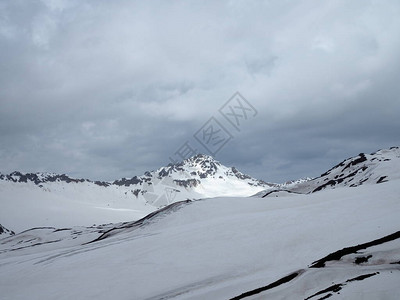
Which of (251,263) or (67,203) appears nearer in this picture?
(251,263)

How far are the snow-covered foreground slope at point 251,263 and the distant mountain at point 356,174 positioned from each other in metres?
29.6

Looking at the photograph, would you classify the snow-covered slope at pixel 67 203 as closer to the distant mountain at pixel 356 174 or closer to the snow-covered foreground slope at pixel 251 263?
the distant mountain at pixel 356 174

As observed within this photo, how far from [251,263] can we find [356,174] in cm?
4925

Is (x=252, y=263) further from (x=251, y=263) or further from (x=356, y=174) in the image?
(x=356, y=174)

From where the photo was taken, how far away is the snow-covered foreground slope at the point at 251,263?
7125 mm

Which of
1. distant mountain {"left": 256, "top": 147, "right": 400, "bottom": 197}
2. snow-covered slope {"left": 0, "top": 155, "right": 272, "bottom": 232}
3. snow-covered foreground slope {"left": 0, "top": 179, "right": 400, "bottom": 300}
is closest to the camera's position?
snow-covered foreground slope {"left": 0, "top": 179, "right": 400, "bottom": 300}

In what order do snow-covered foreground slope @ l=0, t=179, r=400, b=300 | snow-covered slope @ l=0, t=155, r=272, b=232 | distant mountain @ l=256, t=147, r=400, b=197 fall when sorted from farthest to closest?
1. snow-covered slope @ l=0, t=155, r=272, b=232
2. distant mountain @ l=256, t=147, r=400, b=197
3. snow-covered foreground slope @ l=0, t=179, r=400, b=300

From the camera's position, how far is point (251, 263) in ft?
32.6

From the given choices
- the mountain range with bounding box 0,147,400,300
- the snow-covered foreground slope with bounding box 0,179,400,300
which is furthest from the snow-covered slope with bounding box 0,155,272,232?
the snow-covered foreground slope with bounding box 0,179,400,300

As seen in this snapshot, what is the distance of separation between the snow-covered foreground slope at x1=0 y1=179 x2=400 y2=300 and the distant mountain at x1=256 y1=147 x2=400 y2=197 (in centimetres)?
2962

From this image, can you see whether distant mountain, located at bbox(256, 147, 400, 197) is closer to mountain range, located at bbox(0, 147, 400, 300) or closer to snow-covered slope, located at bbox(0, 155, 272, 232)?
mountain range, located at bbox(0, 147, 400, 300)

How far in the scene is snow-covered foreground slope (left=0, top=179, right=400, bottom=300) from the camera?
7125 millimetres

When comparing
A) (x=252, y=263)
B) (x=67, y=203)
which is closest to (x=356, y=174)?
(x=252, y=263)

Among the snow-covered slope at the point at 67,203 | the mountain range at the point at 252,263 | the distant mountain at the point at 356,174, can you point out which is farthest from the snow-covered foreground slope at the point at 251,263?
the snow-covered slope at the point at 67,203
